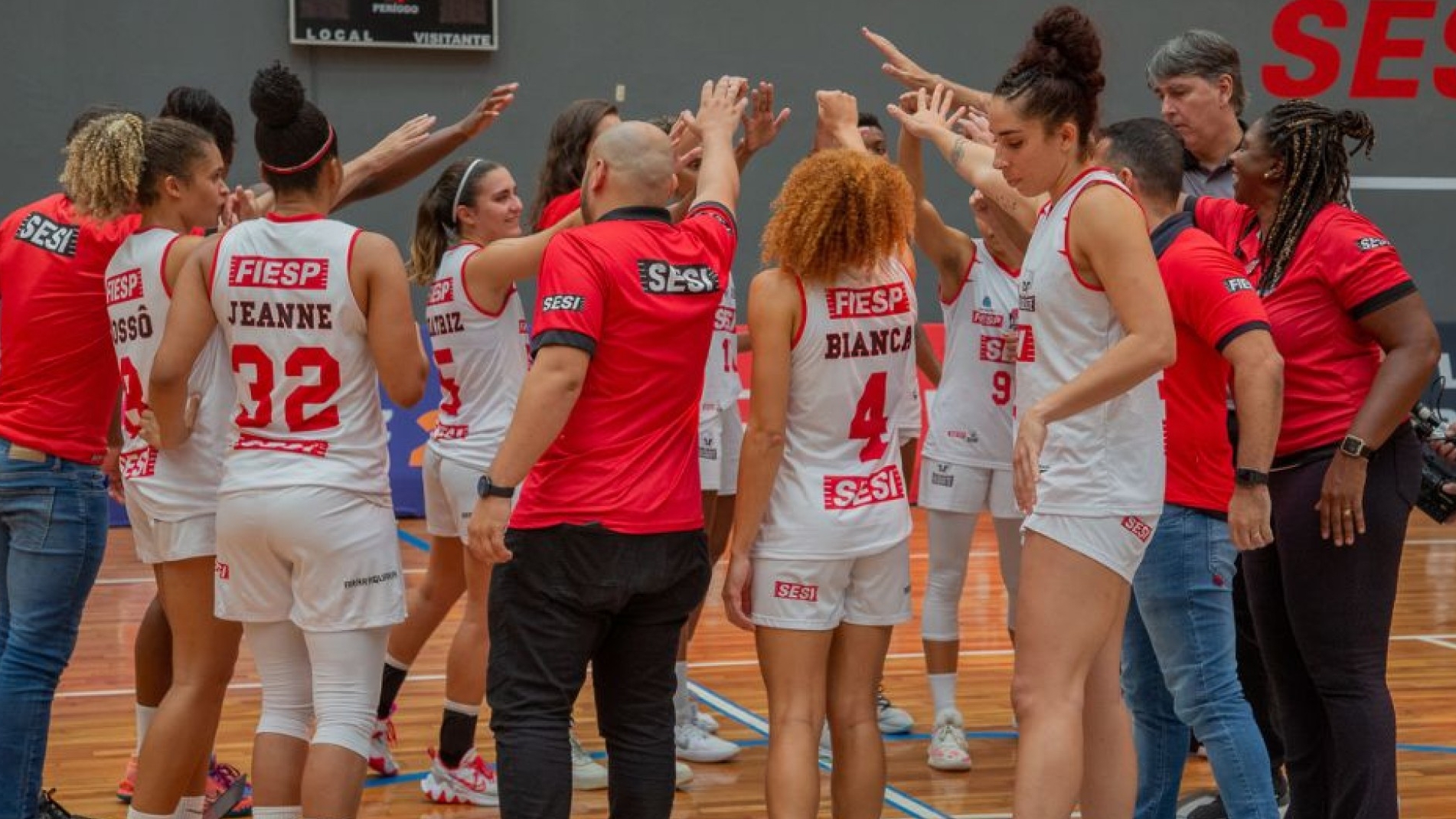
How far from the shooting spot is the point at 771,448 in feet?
13.2

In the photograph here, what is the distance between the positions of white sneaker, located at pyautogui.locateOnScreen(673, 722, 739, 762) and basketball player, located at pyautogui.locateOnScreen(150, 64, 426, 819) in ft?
5.98

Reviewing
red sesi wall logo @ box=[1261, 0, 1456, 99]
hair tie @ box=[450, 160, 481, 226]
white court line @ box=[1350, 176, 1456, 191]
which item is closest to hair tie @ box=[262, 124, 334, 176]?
hair tie @ box=[450, 160, 481, 226]

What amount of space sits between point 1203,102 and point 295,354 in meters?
2.88

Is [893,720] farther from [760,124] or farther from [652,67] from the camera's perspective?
[652,67]

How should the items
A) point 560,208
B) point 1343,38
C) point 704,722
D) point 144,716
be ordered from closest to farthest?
point 144,716
point 560,208
point 704,722
point 1343,38

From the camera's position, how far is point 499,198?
525 cm

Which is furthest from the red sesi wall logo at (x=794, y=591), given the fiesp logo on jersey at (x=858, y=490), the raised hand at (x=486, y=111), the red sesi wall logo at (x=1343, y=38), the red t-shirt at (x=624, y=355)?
the red sesi wall logo at (x=1343, y=38)

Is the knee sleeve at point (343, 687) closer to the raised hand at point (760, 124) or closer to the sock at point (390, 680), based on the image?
the sock at point (390, 680)

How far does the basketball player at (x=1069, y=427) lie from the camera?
11.6ft

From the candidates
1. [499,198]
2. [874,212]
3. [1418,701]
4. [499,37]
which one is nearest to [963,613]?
[1418,701]

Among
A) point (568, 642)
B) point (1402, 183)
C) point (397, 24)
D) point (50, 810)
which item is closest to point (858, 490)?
point (568, 642)

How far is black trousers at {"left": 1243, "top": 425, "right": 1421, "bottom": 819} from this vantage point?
3.88 meters

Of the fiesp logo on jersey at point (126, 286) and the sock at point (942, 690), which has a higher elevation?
the fiesp logo on jersey at point (126, 286)

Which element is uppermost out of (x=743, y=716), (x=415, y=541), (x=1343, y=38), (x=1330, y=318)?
(x=1343, y=38)
